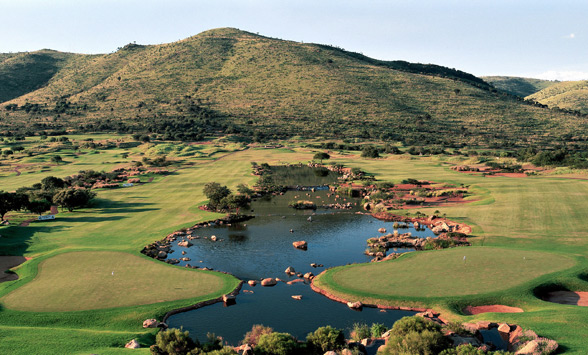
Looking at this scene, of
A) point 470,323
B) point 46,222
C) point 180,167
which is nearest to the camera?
point 470,323

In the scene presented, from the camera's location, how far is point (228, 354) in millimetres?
23312

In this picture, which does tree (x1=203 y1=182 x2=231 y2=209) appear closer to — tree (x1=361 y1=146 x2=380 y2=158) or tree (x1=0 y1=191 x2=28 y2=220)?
tree (x1=0 y1=191 x2=28 y2=220)

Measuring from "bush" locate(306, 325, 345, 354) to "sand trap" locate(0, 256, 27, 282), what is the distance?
31.9 metres

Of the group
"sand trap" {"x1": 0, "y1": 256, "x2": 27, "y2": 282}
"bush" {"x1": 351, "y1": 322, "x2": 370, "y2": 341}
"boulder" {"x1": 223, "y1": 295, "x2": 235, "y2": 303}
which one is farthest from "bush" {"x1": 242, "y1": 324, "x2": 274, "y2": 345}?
"sand trap" {"x1": 0, "y1": 256, "x2": 27, "y2": 282}

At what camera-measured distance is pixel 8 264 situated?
43688 millimetres

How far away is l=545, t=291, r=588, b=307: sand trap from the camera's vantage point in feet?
108

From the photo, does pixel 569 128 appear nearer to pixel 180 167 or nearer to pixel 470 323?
pixel 180 167

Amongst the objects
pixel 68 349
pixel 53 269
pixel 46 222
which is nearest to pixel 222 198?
pixel 46 222

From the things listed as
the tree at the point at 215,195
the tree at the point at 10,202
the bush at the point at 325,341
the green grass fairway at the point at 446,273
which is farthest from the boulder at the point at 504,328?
the tree at the point at 10,202

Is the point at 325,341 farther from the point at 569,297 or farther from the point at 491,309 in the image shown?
the point at 569,297

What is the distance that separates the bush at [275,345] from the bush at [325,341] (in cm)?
142

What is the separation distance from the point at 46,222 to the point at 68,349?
4170cm

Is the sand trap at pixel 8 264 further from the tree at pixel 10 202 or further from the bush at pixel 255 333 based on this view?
the bush at pixel 255 333

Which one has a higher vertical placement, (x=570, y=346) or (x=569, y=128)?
(x=569, y=128)
